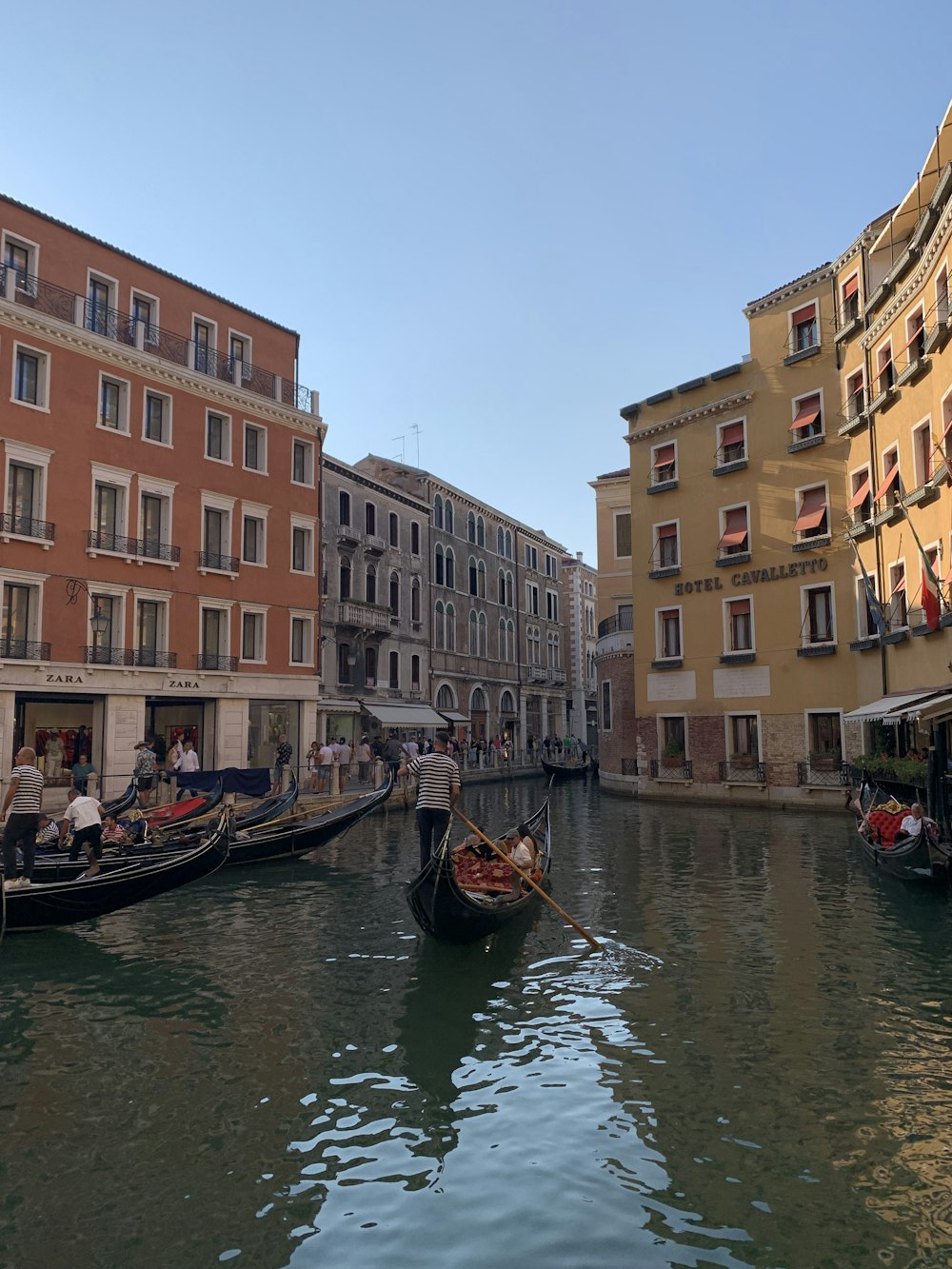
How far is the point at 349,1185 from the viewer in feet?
14.8

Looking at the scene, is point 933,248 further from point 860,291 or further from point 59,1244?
point 59,1244

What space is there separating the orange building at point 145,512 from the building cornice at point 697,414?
8.73 metres

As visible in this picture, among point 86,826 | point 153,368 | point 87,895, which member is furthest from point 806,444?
point 87,895

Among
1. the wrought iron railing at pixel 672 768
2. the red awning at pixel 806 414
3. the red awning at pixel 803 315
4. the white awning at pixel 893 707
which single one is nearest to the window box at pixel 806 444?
the red awning at pixel 806 414

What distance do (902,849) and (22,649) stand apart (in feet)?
50.7

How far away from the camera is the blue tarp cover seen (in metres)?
17.9

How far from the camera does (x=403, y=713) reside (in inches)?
1197

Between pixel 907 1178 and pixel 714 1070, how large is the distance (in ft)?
4.84

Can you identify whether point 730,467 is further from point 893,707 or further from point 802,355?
point 893,707

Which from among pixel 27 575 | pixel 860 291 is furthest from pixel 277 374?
pixel 860 291

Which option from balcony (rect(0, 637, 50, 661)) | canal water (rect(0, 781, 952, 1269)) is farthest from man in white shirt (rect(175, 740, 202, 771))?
canal water (rect(0, 781, 952, 1269))

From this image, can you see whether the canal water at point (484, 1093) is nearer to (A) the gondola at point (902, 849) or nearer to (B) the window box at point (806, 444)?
(A) the gondola at point (902, 849)

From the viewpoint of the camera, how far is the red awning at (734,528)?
23141 millimetres

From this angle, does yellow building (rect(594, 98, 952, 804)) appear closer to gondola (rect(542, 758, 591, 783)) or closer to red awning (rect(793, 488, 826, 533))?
red awning (rect(793, 488, 826, 533))
